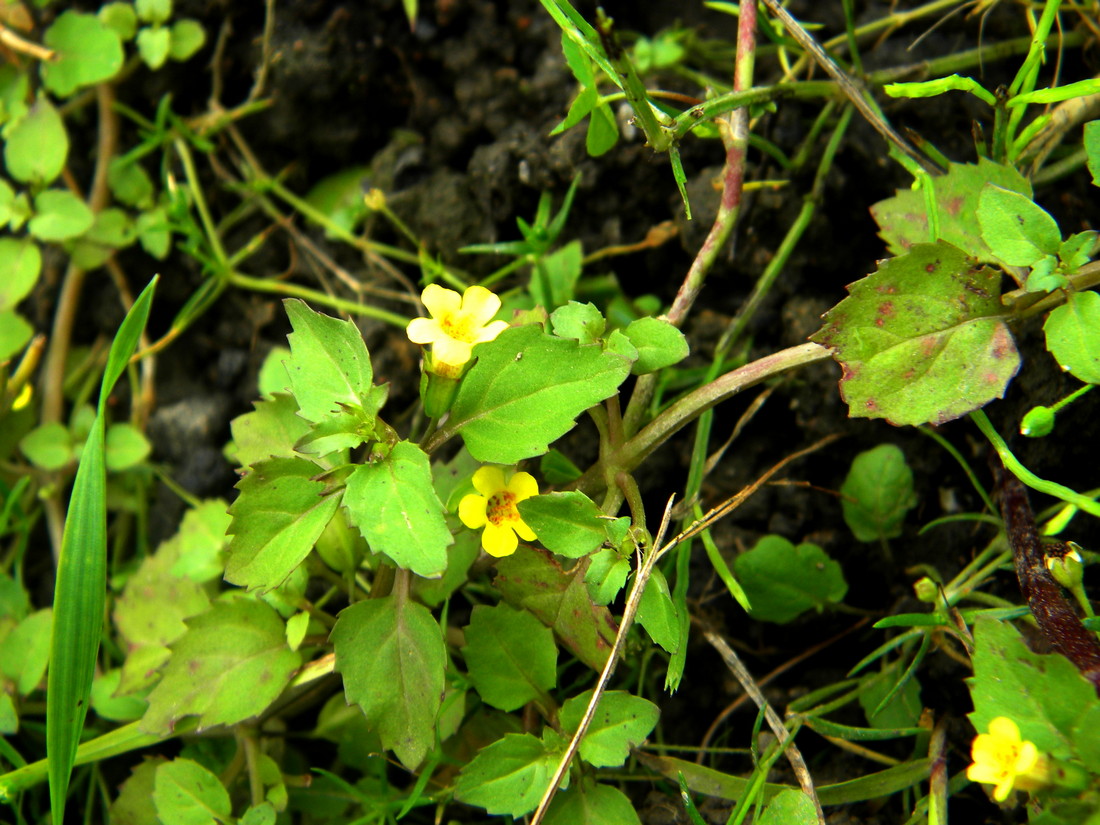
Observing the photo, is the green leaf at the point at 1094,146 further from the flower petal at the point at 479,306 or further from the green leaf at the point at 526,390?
the flower petal at the point at 479,306

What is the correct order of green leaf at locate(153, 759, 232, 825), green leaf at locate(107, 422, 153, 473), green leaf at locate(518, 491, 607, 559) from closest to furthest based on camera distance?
green leaf at locate(518, 491, 607, 559) → green leaf at locate(153, 759, 232, 825) → green leaf at locate(107, 422, 153, 473)

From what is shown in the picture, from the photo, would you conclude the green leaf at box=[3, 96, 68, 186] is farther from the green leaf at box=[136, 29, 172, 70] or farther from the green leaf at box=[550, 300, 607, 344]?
the green leaf at box=[550, 300, 607, 344]

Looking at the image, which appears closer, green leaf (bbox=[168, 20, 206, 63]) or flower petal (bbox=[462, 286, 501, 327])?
flower petal (bbox=[462, 286, 501, 327])

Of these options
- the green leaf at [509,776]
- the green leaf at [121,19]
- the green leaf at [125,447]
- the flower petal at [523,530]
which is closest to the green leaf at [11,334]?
the green leaf at [125,447]

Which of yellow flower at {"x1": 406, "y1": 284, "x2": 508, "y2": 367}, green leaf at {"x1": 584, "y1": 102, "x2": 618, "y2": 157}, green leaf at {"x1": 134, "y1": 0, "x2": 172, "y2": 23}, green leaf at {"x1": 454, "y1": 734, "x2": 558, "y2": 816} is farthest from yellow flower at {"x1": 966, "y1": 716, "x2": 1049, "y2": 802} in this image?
green leaf at {"x1": 134, "y1": 0, "x2": 172, "y2": 23}

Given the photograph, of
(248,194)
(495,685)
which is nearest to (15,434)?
(248,194)
